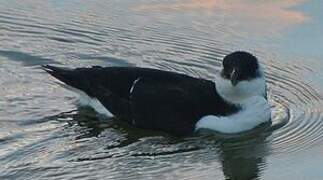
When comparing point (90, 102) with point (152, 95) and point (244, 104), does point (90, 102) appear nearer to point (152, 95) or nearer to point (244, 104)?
point (152, 95)

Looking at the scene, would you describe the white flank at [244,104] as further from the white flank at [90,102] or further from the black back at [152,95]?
the white flank at [90,102]

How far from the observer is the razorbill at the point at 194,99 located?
1059 centimetres

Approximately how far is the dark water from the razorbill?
123mm

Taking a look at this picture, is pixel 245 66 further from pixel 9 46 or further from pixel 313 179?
pixel 9 46

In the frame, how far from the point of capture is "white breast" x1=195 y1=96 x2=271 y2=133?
34.7ft

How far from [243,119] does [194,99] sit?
488mm

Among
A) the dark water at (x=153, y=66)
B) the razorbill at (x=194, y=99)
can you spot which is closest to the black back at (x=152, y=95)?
the razorbill at (x=194, y=99)

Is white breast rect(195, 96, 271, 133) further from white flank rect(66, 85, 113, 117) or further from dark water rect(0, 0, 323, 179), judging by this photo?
white flank rect(66, 85, 113, 117)

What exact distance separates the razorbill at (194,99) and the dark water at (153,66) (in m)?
0.12

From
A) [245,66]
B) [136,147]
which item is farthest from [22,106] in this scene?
[245,66]

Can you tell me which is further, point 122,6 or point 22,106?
point 122,6

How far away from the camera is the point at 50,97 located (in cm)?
1129

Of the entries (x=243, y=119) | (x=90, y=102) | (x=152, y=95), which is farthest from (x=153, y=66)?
(x=243, y=119)

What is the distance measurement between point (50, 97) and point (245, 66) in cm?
196
